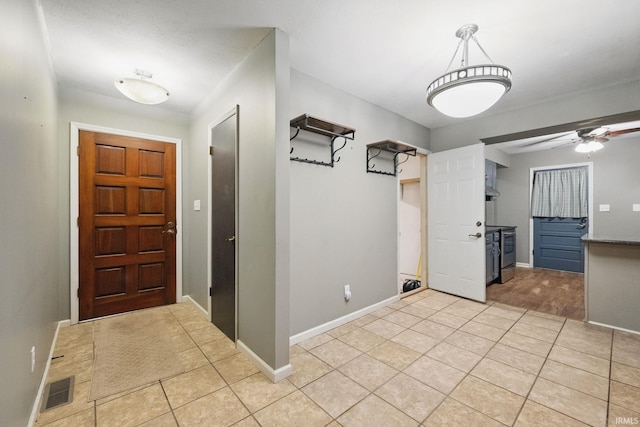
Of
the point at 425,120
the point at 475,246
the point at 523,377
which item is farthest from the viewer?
the point at 425,120

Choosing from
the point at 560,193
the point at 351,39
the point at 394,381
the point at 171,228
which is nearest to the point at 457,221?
the point at 394,381

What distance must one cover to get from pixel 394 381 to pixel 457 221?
2.53 m

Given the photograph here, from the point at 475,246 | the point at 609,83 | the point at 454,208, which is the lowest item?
the point at 475,246

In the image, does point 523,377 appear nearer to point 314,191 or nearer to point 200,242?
point 314,191

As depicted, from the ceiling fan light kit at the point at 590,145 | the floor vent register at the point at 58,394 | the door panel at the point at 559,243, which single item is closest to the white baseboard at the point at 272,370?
the floor vent register at the point at 58,394

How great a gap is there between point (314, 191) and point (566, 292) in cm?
426

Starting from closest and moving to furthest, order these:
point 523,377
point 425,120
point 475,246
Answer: point 523,377 → point 475,246 → point 425,120

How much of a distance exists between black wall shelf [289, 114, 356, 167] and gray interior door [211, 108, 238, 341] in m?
0.56

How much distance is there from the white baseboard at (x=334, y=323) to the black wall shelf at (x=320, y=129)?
1621 millimetres

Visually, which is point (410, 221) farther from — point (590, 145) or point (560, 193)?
point (560, 193)


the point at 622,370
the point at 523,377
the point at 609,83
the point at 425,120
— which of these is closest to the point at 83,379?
the point at 523,377

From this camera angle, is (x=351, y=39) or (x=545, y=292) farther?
(x=545, y=292)

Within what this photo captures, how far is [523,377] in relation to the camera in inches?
75.2

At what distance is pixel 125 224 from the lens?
3.11 m
